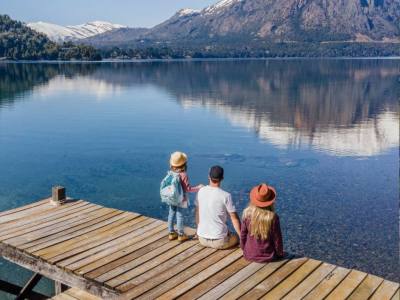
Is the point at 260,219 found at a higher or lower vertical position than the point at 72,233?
higher

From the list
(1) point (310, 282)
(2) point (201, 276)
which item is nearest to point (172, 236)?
(2) point (201, 276)

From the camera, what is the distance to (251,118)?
49.9 meters

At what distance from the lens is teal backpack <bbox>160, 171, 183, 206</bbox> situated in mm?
11020

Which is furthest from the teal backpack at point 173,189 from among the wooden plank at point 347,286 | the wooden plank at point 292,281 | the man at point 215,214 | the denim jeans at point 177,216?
the wooden plank at point 347,286

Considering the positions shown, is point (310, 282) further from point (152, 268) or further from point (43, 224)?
point (43, 224)

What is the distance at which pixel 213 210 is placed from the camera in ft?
34.0

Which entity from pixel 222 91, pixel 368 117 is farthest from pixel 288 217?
pixel 222 91

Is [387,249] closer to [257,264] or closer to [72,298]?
[257,264]

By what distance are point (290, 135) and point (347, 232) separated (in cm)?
2207

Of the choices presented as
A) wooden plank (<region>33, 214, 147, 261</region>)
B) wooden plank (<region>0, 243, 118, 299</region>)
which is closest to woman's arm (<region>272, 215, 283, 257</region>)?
wooden plank (<region>0, 243, 118, 299</region>)

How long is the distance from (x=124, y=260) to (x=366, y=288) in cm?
507

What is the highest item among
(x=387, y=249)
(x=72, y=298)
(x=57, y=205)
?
(x=57, y=205)

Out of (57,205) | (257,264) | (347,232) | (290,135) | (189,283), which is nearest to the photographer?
(189,283)

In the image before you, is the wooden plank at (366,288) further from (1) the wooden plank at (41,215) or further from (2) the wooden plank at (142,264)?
(1) the wooden plank at (41,215)
